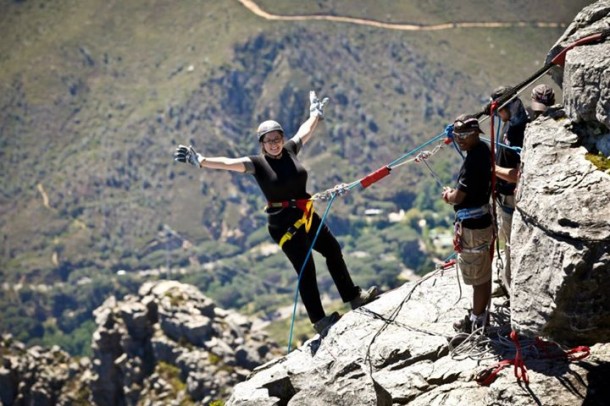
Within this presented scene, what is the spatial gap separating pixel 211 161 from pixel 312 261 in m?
2.53

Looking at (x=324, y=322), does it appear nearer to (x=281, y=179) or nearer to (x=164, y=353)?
(x=281, y=179)

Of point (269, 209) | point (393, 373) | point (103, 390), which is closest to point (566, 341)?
point (393, 373)

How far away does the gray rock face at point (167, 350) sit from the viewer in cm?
6372

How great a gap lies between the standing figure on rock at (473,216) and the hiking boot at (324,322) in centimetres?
274

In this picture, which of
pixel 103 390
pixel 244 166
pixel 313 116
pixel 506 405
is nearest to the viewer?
pixel 506 405

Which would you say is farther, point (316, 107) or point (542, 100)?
point (316, 107)

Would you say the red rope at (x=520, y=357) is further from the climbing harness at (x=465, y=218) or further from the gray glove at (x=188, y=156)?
the gray glove at (x=188, y=156)

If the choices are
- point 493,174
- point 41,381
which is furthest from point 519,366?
point 41,381

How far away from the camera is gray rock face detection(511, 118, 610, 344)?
30.7 feet

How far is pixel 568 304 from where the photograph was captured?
9.59 m

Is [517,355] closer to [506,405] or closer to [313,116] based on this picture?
[506,405]

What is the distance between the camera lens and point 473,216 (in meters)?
12.1

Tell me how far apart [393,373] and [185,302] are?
56423 mm

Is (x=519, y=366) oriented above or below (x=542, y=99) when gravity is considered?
below
